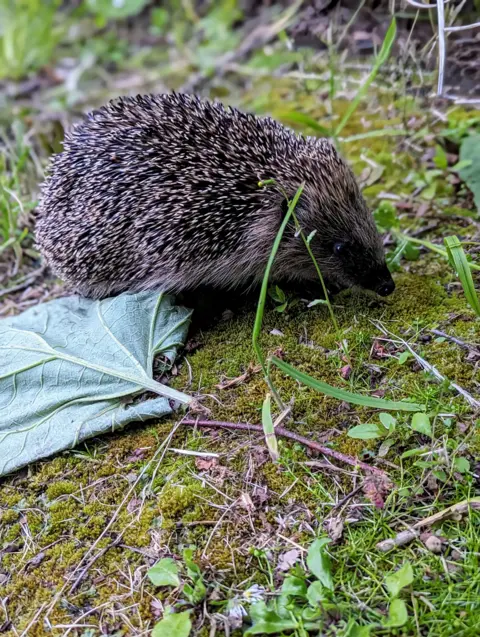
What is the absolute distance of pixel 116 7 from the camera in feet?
33.6

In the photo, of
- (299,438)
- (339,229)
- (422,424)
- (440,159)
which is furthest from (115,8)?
(422,424)

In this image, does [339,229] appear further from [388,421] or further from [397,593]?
[397,593]

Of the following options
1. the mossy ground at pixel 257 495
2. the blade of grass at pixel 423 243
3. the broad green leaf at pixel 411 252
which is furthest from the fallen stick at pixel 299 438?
the broad green leaf at pixel 411 252

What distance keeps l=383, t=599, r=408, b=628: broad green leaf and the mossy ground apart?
0.05 meters

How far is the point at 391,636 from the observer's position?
2.26 metres

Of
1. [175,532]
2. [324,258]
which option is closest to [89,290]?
[324,258]

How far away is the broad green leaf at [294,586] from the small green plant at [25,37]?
31.6 feet

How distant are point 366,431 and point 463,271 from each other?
1.07m

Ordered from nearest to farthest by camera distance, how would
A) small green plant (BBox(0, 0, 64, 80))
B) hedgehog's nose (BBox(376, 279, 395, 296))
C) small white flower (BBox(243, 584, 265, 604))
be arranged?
1. small white flower (BBox(243, 584, 265, 604))
2. hedgehog's nose (BBox(376, 279, 395, 296))
3. small green plant (BBox(0, 0, 64, 80))

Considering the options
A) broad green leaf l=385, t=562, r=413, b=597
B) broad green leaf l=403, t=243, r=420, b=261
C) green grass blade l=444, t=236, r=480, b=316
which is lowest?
broad green leaf l=403, t=243, r=420, b=261

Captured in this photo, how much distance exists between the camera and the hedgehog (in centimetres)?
414

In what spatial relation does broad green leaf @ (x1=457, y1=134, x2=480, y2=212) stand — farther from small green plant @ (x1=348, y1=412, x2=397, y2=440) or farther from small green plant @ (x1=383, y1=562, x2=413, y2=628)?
small green plant @ (x1=383, y1=562, x2=413, y2=628)

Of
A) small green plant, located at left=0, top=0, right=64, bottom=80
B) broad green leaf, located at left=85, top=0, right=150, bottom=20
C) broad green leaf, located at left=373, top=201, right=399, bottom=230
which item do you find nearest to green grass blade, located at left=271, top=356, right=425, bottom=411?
broad green leaf, located at left=373, top=201, right=399, bottom=230

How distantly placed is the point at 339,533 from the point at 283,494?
34cm
